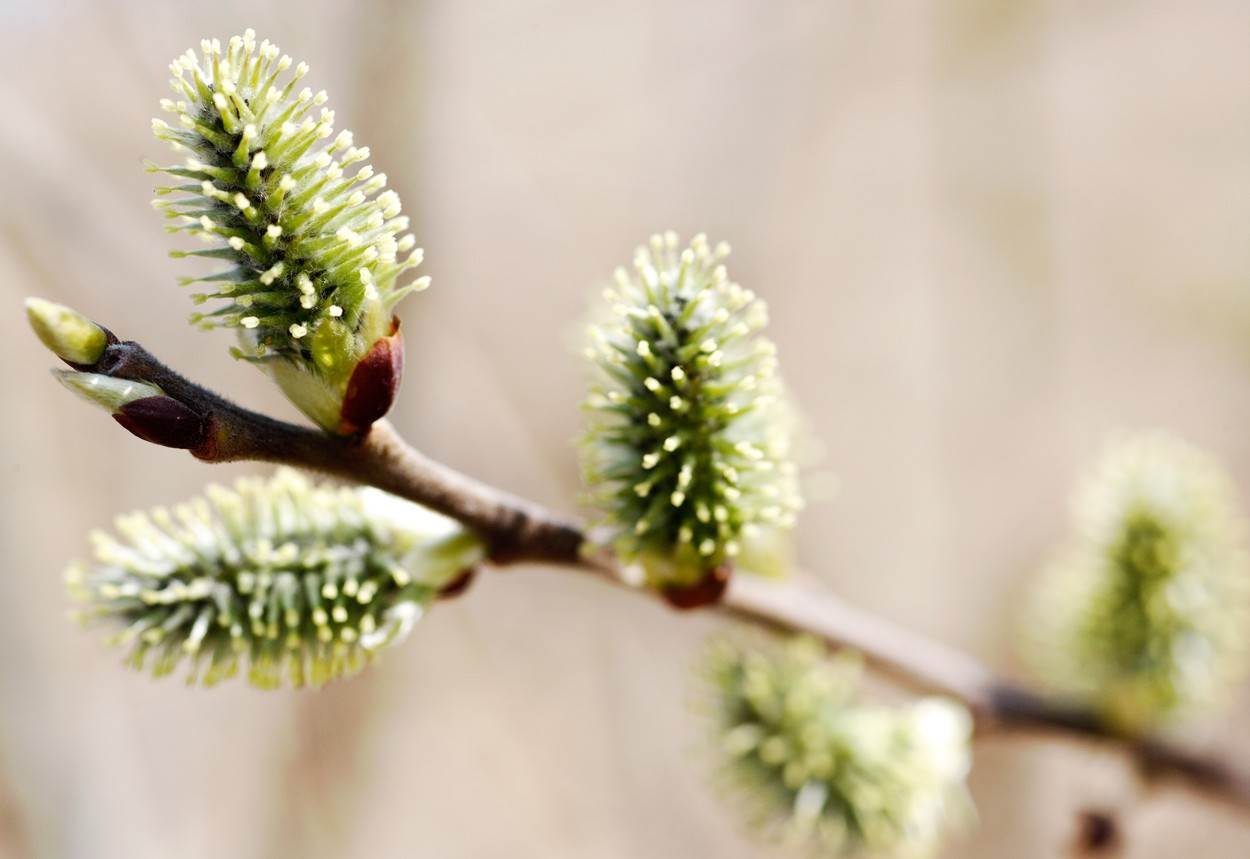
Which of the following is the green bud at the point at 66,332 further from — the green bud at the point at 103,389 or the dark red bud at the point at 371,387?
the dark red bud at the point at 371,387

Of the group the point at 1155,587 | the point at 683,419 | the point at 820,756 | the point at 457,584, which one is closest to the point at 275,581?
the point at 457,584

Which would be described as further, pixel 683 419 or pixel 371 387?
pixel 683 419

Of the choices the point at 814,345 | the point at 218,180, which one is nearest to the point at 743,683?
the point at 218,180

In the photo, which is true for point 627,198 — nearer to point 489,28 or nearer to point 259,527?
point 489,28

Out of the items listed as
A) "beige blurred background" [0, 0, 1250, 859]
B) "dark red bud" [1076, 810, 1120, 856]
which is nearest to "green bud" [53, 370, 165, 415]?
"dark red bud" [1076, 810, 1120, 856]

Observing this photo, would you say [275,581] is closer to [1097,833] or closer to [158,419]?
[158,419]
